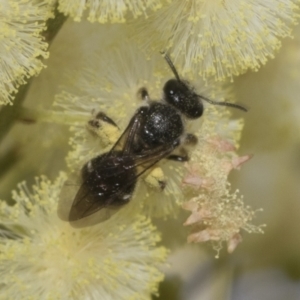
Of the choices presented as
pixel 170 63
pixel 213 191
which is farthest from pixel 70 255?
pixel 170 63

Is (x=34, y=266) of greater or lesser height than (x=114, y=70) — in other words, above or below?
below

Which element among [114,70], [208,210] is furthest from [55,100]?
[208,210]

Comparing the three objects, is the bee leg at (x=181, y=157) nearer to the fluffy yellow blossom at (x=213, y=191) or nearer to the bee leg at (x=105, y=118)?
the fluffy yellow blossom at (x=213, y=191)

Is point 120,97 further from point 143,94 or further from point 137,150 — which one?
point 137,150

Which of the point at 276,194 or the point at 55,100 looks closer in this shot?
the point at 55,100

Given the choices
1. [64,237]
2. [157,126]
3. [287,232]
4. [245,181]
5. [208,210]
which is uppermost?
[157,126]

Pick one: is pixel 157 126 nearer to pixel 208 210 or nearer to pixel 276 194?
pixel 208 210
